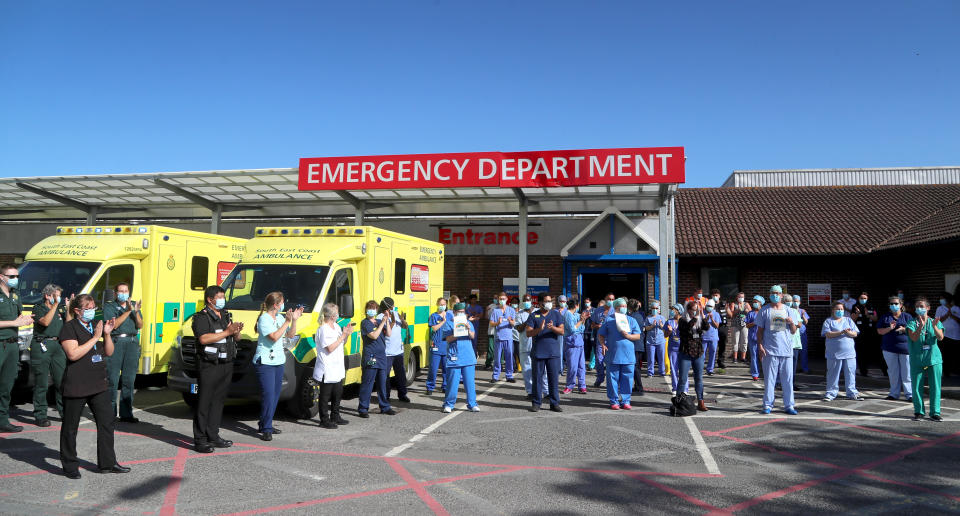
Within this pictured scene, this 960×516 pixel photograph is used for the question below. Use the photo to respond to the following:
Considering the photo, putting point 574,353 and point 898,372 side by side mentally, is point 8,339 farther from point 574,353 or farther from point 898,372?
point 898,372

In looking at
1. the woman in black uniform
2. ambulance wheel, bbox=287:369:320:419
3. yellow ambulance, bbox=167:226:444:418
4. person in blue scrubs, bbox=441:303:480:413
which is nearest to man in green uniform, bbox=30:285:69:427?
yellow ambulance, bbox=167:226:444:418

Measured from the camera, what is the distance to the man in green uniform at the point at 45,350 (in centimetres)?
732

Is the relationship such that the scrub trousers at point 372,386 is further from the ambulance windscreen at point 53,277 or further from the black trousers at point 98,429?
the ambulance windscreen at point 53,277

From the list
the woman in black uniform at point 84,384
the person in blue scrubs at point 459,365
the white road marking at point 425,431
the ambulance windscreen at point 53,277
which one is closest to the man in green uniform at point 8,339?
the ambulance windscreen at point 53,277

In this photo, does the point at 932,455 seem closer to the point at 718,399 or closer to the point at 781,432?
the point at 781,432

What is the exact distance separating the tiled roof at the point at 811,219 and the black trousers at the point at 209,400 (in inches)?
Answer: 556

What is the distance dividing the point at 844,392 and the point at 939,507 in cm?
686

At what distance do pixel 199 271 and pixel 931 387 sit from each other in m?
11.7

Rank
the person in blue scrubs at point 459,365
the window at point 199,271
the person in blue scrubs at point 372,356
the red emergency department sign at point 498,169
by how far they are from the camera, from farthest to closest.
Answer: the red emergency department sign at point 498,169 → the window at point 199,271 → the person in blue scrubs at point 459,365 → the person in blue scrubs at point 372,356

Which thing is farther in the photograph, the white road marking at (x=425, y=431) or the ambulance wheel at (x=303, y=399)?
the ambulance wheel at (x=303, y=399)

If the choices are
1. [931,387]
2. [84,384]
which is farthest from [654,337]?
[84,384]

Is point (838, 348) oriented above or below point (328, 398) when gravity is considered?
above

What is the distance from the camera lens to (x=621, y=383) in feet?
31.1

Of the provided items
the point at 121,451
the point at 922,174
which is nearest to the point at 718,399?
the point at 121,451
